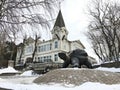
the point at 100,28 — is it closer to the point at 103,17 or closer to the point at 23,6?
the point at 103,17

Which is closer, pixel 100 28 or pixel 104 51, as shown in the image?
pixel 100 28

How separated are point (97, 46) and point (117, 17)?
961 cm

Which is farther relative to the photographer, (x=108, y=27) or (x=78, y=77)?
(x=108, y=27)

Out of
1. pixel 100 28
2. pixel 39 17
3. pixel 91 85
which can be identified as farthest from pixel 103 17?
pixel 91 85

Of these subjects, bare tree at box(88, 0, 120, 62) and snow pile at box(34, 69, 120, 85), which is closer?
snow pile at box(34, 69, 120, 85)

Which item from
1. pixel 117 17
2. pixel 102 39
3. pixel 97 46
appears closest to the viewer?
pixel 117 17

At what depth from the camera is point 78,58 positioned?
51.3 ft

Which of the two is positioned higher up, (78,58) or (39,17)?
(39,17)

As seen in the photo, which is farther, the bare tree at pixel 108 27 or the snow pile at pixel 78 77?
the bare tree at pixel 108 27

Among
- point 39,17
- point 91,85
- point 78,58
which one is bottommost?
point 91,85

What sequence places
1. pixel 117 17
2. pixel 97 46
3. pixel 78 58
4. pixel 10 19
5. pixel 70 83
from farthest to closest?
pixel 97 46
pixel 117 17
pixel 78 58
pixel 10 19
pixel 70 83

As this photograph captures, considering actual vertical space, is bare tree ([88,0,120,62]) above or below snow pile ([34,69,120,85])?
above

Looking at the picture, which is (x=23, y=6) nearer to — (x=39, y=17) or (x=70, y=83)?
(x=39, y=17)

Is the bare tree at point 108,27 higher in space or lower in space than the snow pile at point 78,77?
higher
